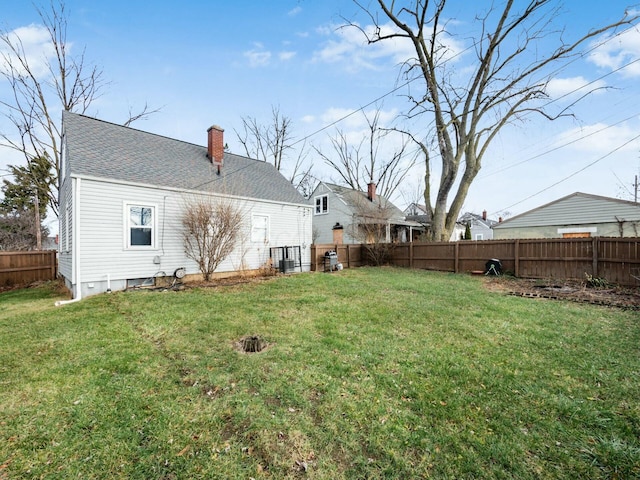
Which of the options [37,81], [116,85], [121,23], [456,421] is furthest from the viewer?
[116,85]

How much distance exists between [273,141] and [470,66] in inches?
692

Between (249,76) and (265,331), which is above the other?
(249,76)

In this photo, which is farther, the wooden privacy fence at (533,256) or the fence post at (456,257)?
the fence post at (456,257)

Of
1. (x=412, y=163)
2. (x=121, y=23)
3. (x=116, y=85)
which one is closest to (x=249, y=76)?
(x=121, y=23)

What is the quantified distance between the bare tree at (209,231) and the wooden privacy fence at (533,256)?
493 centimetres

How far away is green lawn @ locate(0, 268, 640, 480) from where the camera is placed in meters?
2.00

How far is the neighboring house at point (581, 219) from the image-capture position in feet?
48.1

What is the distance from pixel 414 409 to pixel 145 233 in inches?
345

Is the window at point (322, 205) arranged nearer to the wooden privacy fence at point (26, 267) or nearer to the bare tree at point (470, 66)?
the bare tree at point (470, 66)

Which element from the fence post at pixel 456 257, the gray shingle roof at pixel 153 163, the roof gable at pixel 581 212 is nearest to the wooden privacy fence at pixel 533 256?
the fence post at pixel 456 257

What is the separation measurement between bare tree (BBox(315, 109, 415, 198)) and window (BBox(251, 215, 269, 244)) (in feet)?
55.5

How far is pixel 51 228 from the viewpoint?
2670 cm

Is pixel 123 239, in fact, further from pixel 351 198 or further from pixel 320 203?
pixel 320 203

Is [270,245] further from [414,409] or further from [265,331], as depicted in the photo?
[414,409]
